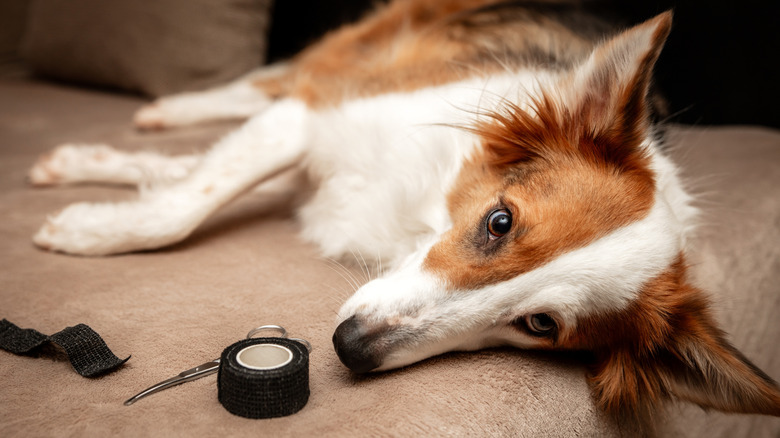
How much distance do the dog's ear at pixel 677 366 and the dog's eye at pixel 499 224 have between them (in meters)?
0.38

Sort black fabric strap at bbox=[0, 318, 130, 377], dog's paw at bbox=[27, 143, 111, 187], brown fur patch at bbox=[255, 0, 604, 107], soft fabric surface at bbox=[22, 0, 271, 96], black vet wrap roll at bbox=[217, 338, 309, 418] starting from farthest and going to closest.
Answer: soft fabric surface at bbox=[22, 0, 271, 96], dog's paw at bbox=[27, 143, 111, 187], brown fur patch at bbox=[255, 0, 604, 107], black fabric strap at bbox=[0, 318, 130, 377], black vet wrap roll at bbox=[217, 338, 309, 418]

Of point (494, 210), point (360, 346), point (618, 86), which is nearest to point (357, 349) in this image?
point (360, 346)

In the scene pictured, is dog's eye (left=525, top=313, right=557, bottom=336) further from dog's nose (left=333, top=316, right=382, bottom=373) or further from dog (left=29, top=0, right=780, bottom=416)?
dog's nose (left=333, top=316, right=382, bottom=373)

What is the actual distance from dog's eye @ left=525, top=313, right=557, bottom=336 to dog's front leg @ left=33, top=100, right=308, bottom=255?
3.15 feet

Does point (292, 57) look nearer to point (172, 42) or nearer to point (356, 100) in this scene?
point (172, 42)

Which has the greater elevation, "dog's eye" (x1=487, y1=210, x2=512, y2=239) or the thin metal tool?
"dog's eye" (x1=487, y1=210, x2=512, y2=239)

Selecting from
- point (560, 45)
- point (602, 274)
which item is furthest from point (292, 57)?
point (602, 274)

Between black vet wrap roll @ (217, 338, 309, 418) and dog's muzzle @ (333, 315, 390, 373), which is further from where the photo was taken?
dog's muzzle @ (333, 315, 390, 373)

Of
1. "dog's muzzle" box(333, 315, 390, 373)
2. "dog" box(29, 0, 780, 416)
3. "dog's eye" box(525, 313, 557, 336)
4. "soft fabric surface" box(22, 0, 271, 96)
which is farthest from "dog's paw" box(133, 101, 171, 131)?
"dog's eye" box(525, 313, 557, 336)

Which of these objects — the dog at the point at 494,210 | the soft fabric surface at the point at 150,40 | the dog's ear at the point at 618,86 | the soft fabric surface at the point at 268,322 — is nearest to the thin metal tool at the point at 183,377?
the soft fabric surface at the point at 268,322

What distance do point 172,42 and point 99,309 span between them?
186cm

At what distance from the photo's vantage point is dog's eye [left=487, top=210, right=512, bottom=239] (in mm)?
1371

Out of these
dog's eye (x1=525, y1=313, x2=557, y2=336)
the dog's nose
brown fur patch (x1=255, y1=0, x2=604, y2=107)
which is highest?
brown fur patch (x1=255, y1=0, x2=604, y2=107)

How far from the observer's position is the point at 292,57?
3.20 meters
